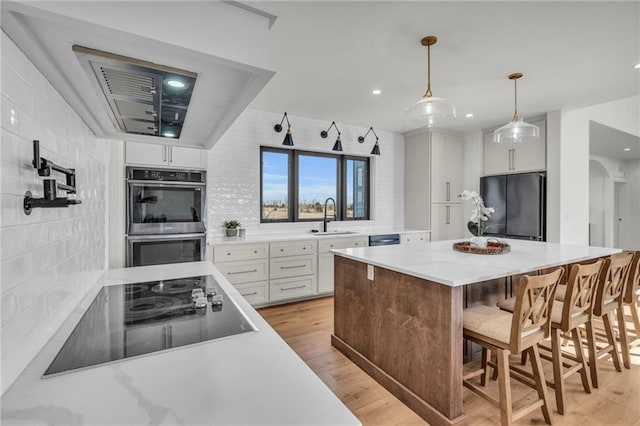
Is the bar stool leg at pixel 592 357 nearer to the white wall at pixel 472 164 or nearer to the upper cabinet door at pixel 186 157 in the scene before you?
the white wall at pixel 472 164

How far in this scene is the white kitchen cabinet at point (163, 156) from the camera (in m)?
3.04

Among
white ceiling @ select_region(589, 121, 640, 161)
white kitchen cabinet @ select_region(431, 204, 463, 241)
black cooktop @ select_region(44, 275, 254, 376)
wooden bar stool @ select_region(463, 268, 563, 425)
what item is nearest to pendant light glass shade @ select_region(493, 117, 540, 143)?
wooden bar stool @ select_region(463, 268, 563, 425)

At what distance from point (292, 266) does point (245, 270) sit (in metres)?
0.60

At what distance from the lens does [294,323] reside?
3297 millimetres

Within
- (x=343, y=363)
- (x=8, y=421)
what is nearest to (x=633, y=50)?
(x=343, y=363)

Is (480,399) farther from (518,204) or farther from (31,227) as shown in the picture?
(518,204)

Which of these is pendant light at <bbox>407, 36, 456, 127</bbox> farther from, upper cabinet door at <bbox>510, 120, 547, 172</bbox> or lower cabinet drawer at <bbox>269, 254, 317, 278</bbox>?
upper cabinet door at <bbox>510, 120, 547, 172</bbox>

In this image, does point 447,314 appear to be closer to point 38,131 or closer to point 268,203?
point 38,131

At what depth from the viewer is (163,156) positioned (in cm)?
315

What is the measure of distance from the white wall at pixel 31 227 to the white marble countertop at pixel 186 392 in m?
0.11

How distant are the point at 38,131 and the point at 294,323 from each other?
2812 millimetres

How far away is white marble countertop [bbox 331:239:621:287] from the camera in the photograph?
1.75m

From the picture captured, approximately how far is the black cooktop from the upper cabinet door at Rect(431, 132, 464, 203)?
4.38 meters

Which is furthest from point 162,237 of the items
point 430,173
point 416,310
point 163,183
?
point 430,173
